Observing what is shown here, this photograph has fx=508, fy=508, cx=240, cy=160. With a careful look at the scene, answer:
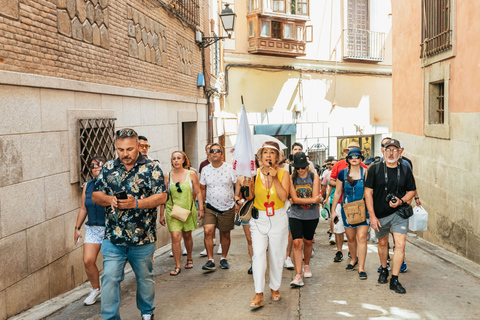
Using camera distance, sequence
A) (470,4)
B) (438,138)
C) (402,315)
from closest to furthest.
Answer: (402,315)
(470,4)
(438,138)

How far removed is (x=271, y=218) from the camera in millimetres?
5449

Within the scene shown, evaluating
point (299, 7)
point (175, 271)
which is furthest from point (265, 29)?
point (175, 271)

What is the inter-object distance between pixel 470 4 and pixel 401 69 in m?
4.61

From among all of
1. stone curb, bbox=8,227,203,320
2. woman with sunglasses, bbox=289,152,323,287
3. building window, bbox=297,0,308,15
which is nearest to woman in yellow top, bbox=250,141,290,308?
woman with sunglasses, bbox=289,152,323,287

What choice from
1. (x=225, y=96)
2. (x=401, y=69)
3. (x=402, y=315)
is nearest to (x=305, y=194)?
(x=402, y=315)

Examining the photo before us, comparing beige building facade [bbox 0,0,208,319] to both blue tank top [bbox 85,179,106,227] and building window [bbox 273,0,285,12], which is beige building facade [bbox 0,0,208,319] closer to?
blue tank top [bbox 85,179,106,227]

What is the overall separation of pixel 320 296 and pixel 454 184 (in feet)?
15.4

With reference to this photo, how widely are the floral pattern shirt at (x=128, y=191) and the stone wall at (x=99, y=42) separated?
1.79 meters

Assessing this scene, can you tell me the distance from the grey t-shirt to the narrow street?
0.83 metres

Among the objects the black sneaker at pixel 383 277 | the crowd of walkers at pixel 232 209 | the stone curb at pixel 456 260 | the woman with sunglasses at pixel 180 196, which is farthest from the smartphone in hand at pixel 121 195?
the stone curb at pixel 456 260

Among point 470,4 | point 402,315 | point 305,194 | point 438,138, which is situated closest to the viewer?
point 402,315

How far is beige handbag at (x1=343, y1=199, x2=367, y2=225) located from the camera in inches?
252

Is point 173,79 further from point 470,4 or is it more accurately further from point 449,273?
point 449,273

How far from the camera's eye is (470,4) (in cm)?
853
